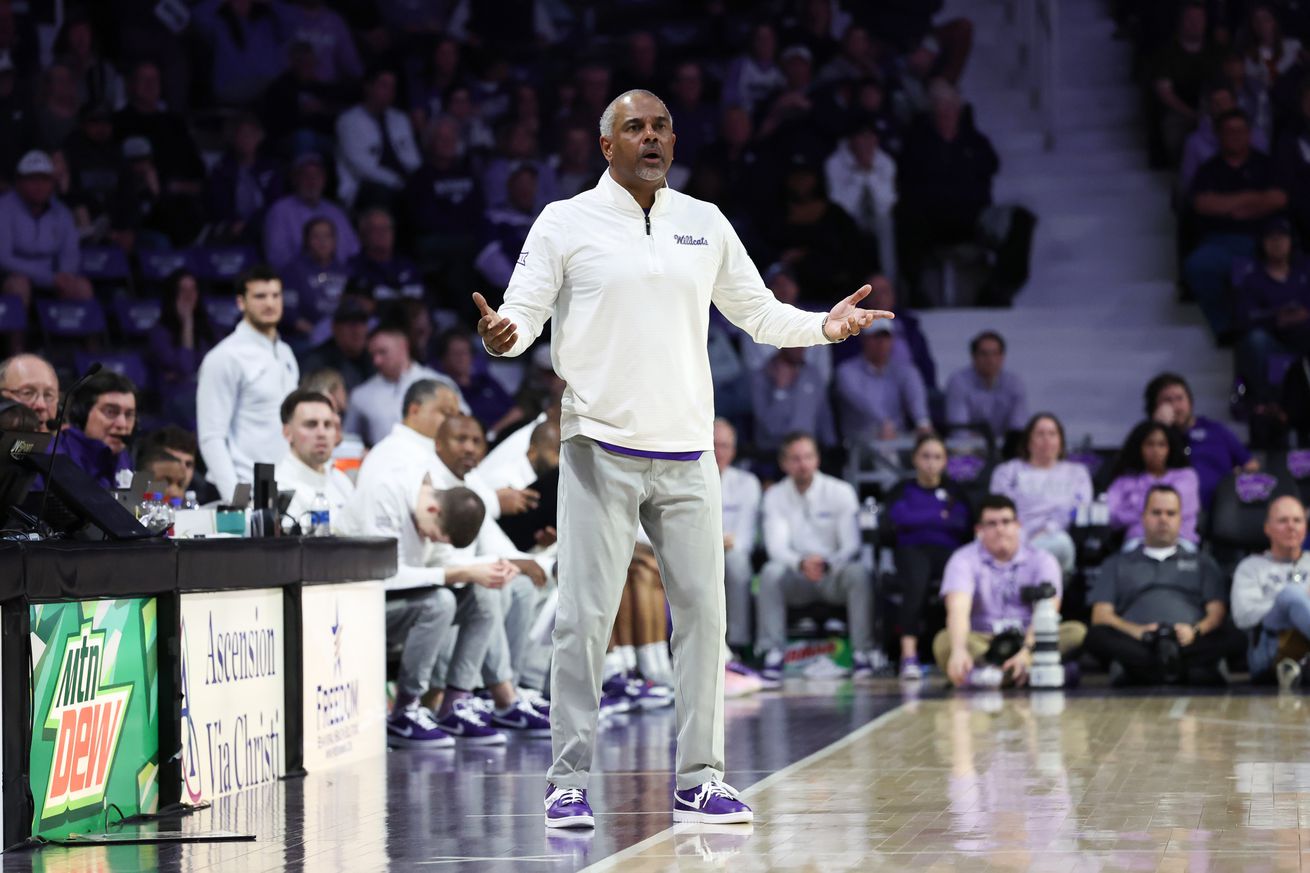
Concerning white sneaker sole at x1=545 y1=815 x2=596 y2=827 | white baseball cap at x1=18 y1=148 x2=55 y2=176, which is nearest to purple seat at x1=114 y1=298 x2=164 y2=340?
white baseball cap at x1=18 y1=148 x2=55 y2=176

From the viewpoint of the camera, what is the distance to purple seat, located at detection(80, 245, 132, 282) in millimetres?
12570

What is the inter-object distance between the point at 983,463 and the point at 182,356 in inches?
195

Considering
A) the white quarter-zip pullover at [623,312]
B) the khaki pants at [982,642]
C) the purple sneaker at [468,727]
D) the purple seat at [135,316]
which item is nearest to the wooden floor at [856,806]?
the purple sneaker at [468,727]

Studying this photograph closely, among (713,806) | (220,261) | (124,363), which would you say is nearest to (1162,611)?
(713,806)

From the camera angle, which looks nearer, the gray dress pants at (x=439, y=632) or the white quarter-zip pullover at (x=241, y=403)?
the gray dress pants at (x=439, y=632)

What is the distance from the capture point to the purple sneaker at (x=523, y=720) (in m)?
7.75

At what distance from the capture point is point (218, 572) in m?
5.67

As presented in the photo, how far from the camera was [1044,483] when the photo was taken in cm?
1069

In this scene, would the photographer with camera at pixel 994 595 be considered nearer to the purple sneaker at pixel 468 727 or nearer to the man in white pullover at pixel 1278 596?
the man in white pullover at pixel 1278 596

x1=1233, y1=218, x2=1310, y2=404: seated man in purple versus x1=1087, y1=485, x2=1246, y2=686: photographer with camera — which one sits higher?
x1=1233, y1=218, x2=1310, y2=404: seated man in purple

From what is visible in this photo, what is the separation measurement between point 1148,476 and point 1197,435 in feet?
1.93

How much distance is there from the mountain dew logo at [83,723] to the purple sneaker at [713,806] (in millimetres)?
1556

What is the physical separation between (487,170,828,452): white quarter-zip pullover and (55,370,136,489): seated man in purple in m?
2.79

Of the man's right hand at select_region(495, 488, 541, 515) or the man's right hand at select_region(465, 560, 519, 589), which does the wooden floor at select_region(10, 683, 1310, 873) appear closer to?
the man's right hand at select_region(465, 560, 519, 589)
